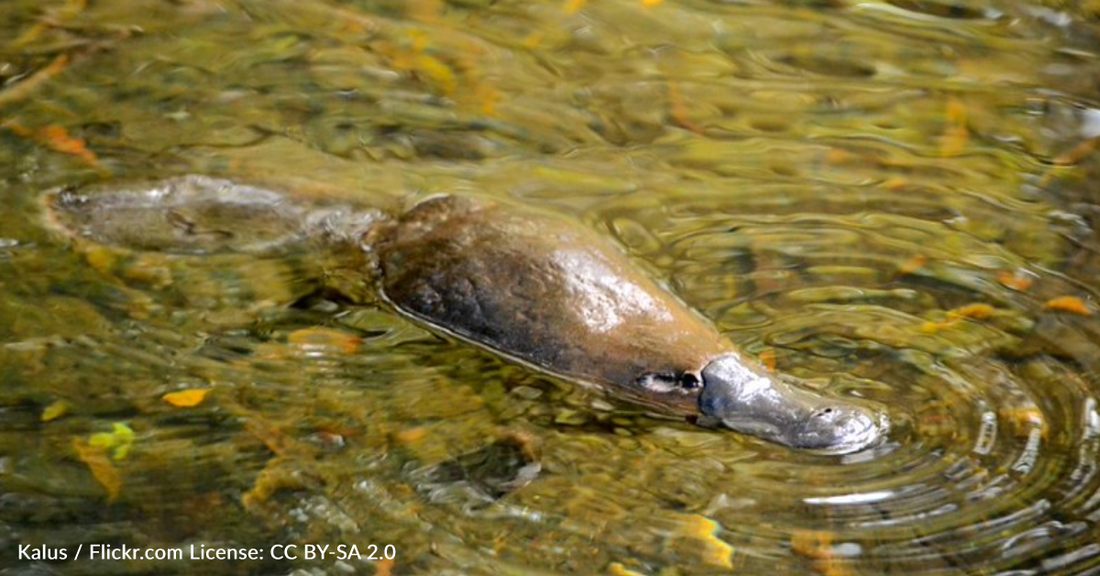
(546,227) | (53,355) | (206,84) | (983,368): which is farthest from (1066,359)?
(206,84)

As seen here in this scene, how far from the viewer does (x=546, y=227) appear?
4.32 metres

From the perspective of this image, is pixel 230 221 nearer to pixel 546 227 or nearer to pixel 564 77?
pixel 546 227

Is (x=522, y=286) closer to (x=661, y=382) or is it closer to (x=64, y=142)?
(x=661, y=382)

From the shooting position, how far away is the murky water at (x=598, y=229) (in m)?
3.56

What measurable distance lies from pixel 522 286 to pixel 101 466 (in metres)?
1.18

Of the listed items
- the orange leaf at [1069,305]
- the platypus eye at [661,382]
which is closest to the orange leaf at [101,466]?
the platypus eye at [661,382]

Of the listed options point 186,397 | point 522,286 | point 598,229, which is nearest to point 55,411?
point 186,397

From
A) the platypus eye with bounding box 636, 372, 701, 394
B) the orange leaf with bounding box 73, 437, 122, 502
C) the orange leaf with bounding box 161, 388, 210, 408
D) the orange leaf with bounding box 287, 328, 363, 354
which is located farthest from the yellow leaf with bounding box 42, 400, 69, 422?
the platypus eye with bounding box 636, 372, 701, 394

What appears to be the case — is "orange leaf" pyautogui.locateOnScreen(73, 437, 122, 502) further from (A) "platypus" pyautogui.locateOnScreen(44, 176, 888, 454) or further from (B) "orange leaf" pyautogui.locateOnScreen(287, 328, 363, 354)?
(A) "platypus" pyautogui.locateOnScreen(44, 176, 888, 454)

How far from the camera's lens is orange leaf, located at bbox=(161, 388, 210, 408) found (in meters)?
3.99

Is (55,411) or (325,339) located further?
(325,339)

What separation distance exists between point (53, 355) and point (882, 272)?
235cm

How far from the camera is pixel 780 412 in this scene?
388 centimetres

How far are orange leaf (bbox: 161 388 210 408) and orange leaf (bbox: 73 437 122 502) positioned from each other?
245 mm
